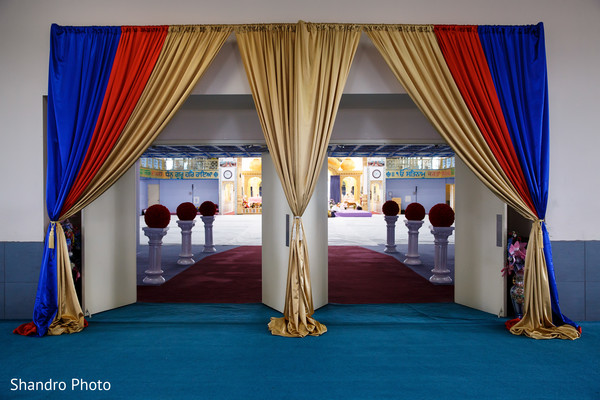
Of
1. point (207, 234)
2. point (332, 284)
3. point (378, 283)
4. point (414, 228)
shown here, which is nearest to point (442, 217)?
point (378, 283)

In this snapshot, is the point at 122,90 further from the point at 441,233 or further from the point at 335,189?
the point at 335,189

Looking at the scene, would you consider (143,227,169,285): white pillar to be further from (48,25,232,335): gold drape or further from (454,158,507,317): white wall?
(454,158,507,317): white wall

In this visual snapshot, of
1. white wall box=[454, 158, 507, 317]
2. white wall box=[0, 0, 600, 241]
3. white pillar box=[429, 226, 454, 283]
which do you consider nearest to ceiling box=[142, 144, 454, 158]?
white pillar box=[429, 226, 454, 283]

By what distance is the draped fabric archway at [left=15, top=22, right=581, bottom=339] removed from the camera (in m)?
3.14

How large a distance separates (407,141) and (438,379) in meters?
2.76

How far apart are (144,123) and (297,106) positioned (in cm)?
139

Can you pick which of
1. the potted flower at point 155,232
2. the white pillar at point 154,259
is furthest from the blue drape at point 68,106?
the potted flower at point 155,232

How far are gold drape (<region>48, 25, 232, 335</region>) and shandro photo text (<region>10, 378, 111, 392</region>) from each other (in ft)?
2.83

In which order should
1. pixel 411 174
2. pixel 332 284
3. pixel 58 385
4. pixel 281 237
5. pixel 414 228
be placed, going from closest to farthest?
pixel 58 385 → pixel 281 237 → pixel 332 284 → pixel 414 228 → pixel 411 174

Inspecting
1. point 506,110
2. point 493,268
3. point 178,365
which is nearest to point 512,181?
point 506,110

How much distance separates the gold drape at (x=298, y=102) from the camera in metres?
3.13

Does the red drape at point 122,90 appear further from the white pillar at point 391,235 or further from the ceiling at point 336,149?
the white pillar at point 391,235

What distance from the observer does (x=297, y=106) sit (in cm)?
312

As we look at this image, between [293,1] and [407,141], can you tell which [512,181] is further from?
[293,1]
